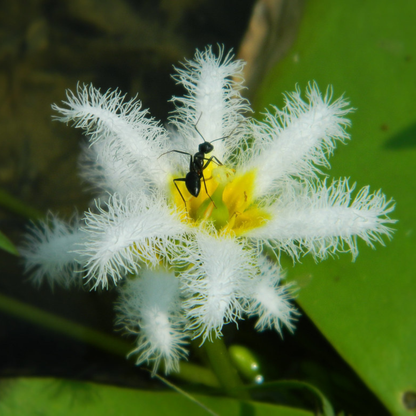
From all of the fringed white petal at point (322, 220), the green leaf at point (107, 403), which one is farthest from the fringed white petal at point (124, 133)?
the green leaf at point (107, 403)

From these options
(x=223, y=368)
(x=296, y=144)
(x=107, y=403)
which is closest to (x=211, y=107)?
(x=296, y=144)

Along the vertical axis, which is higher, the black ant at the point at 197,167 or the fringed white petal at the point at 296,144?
the fringed white petal at the point at 296,144

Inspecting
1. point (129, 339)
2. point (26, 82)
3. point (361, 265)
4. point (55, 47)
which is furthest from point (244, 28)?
point (129, 339)

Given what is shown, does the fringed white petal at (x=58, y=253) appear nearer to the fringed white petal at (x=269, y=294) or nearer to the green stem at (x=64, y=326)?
the green stem at (x=64, y=326)

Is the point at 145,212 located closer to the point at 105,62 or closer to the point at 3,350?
the point at 3,350

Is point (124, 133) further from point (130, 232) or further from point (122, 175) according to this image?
point (130, 232)

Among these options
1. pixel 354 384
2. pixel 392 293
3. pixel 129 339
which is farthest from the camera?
pixel 129 339

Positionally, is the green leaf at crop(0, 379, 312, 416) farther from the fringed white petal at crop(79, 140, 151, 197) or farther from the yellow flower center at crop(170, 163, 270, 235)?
the fringed white petal at crop(79, 140, 151, 197)
